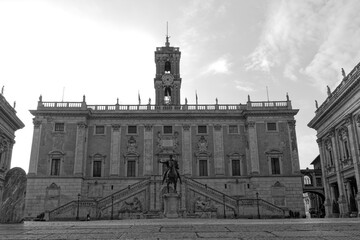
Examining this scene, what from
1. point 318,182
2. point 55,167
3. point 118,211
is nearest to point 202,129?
point 118,211

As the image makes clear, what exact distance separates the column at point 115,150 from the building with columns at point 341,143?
81.9 ft

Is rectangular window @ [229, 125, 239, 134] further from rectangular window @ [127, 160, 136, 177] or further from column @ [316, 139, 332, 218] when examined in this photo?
rectangular window @ [127, 160, 136, 177]

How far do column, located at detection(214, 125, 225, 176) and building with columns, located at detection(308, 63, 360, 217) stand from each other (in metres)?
11.9

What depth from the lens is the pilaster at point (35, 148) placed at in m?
40.0

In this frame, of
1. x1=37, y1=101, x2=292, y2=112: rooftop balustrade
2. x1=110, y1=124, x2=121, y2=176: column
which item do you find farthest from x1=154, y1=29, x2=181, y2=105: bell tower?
x1=110, y1=124, x2=121, y2=176: column

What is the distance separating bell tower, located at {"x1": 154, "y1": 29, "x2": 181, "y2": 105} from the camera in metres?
49.1

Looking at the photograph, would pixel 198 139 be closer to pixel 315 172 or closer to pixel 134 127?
pixel 134 127

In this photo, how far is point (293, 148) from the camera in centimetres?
4172


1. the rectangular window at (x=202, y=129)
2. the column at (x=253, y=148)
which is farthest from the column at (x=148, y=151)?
the column at (x=253, y=148)

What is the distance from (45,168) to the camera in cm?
4012

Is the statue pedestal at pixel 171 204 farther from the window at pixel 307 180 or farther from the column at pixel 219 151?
the window at pixel 307 180

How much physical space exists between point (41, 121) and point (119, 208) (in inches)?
645

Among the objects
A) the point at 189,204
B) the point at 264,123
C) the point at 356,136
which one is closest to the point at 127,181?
the point at 189,204

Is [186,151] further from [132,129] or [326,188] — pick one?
[326,188]
